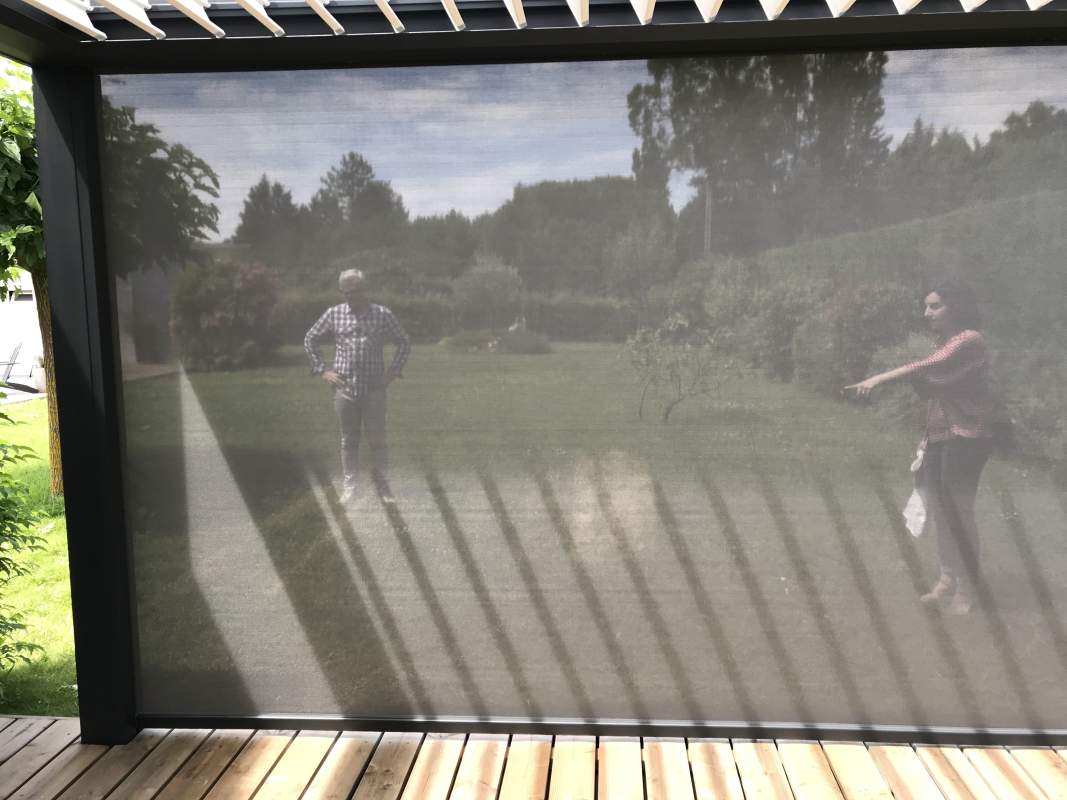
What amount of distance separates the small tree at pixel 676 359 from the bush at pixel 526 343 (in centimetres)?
30

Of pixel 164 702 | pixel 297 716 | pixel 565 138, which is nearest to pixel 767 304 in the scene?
pixel 565 138

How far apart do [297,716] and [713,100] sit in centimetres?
272

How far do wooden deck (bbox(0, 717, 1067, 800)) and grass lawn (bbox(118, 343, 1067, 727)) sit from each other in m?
0.12

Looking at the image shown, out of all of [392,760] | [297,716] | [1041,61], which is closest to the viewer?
[1041,61]

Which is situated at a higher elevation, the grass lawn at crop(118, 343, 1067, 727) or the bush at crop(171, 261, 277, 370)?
the bush at crop(171, 261, 277, 370)

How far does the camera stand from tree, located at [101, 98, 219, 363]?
2.96 metres

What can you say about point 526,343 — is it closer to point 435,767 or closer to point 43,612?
point 435,767

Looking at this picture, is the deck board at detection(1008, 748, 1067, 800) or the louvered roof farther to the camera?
the deck board at detection(1008, 748, 1067, 800)

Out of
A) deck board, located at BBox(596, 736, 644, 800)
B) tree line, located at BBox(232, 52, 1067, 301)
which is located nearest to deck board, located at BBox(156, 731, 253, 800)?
deck board, located at BBox(596, 736, 644, 800)

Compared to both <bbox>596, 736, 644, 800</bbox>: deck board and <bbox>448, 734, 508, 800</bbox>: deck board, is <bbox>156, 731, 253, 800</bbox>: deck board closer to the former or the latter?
<bbox>448, 734, 508, 800</bbox>: deck board

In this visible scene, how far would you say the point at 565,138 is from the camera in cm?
289

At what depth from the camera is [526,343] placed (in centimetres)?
296

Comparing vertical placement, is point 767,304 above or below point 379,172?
below

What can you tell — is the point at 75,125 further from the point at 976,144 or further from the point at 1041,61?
the point at 1041,61
